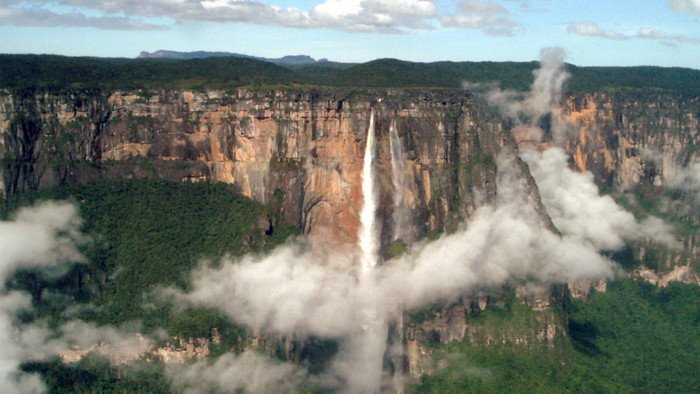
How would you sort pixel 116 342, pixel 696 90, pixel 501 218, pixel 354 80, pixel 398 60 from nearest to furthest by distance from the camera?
1. pixel 116 342
2. pixel 501 218
3. pixel 354 80
4. pixel 398 60
5. pixel 696 90

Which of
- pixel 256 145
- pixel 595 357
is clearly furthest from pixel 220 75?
pixel 595 357

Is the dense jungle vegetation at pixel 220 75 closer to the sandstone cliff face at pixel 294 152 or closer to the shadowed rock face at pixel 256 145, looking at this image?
the shadowed rock face at pixel 256 145

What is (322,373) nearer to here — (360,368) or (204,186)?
(360,368)

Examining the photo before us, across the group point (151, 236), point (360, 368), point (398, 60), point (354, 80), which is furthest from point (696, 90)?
point (151, 236)

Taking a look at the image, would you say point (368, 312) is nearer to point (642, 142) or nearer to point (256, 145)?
point (256, 145)

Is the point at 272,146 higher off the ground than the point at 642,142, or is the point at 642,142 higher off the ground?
the point at 272,146

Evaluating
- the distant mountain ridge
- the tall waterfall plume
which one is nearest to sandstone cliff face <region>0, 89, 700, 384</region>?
the tall waterfall plume

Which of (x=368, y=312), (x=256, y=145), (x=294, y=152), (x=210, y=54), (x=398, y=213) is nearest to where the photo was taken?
(x=294, y=152)

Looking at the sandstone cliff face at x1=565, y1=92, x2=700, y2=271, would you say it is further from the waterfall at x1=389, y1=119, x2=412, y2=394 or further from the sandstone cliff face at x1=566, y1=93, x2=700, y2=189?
the waterfall at x1=389, y1=119, x2=412, y2=394

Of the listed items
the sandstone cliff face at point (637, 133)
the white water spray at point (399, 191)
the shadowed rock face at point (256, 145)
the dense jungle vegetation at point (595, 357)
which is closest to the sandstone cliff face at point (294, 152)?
the shadowed rock face at point (256, 145)

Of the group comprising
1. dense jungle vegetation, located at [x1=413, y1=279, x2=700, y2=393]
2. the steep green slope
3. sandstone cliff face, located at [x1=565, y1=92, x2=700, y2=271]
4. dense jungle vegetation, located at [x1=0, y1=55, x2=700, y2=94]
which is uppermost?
dense jungle vegetation, located at [x1=0, y1=55, x2=700, y2=94]

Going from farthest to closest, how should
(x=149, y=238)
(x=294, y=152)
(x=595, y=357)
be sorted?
(x=595, y=357)
(x=294, y=152)
(x=149, y=238)
